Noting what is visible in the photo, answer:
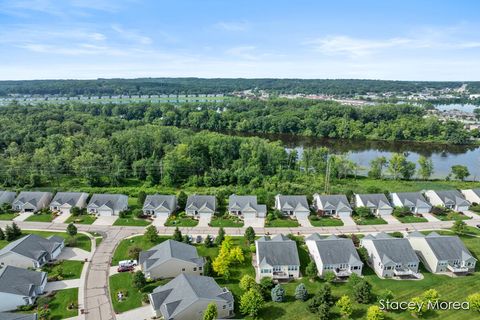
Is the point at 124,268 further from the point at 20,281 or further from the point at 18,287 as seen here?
the point at 18,287

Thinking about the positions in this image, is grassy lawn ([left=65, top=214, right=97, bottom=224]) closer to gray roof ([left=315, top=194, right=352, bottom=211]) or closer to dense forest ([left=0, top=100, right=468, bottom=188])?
dense forest ([left=0, top=100, right=468, bottom=188])

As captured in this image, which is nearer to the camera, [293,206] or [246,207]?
[246,207]

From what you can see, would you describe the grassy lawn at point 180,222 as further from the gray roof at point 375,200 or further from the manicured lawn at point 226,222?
the gray roof at point 375,200

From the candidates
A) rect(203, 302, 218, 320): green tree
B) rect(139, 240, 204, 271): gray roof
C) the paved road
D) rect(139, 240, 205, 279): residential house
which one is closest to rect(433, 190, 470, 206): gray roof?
the paved road

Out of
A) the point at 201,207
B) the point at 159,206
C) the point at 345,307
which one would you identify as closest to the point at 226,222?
the point at 201,207

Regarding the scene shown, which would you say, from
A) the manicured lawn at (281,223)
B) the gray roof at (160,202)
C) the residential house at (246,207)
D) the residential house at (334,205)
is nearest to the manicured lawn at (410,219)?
the residential house at (334,205)

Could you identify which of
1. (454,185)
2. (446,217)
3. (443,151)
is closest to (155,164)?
(446,217)
